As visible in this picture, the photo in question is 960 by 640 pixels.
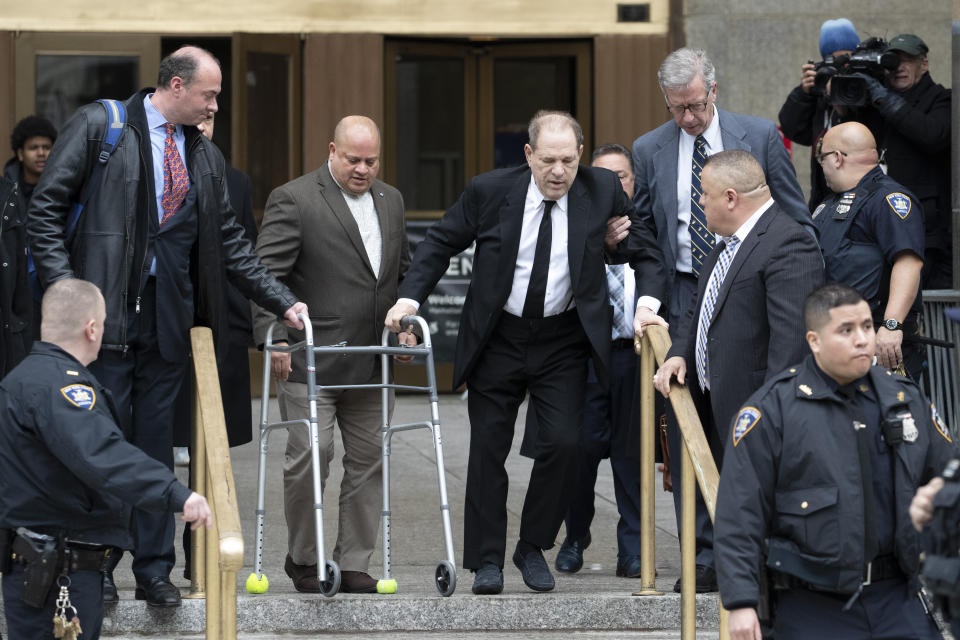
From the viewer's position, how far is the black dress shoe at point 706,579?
6133mm

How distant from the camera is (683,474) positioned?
5664mm

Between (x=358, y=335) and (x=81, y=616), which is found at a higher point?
(x=358, y=335)

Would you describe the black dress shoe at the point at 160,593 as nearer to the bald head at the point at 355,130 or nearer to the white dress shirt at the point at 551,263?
the white dress shirt at the point at 551,263

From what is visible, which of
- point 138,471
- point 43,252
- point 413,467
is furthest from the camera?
point 413,467

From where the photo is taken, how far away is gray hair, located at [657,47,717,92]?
A: 635cm

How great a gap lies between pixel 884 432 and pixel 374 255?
2583 mm

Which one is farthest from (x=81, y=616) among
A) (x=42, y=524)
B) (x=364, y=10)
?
(x=364, y=10)

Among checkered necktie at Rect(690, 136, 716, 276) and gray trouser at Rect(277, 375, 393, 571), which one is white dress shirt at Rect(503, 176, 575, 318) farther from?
gray trouser at Rect(277, 375, 393, 571)

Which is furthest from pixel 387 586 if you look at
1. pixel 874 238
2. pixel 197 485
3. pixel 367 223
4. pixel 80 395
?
pixel 874 238

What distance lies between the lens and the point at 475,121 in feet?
40.9

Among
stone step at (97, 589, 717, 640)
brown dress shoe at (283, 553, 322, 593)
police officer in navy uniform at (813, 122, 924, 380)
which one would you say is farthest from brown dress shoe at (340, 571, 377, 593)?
police officer in navy uniform at (813, 122, 924, 380)

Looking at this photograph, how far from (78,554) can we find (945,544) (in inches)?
98.7

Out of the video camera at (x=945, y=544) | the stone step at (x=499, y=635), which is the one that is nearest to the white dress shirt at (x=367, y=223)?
the stone step at (x=499, y=635)

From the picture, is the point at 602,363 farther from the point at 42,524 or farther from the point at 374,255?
the point at 42,524
